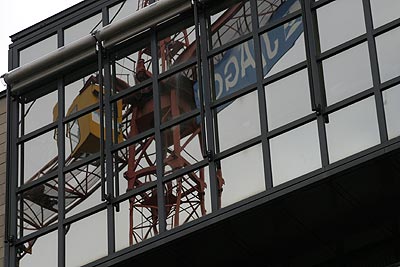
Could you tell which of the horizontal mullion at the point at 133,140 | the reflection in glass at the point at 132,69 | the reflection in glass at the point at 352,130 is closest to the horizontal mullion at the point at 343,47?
the reflection in glass at the point at 352,130

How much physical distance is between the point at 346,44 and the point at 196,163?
359cm

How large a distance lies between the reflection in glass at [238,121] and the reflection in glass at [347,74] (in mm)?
1542

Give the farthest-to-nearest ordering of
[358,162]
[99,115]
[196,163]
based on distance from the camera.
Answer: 1. [99,115]
2. [196,163]
3. [358,162]

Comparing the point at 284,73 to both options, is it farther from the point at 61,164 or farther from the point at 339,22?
the point at 61,164

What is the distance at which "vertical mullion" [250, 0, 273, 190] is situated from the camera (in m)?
28.8

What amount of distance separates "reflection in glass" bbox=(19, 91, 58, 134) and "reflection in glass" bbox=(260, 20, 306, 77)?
200 inches

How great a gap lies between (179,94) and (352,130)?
4167mm

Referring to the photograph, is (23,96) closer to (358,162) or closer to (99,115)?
Answer: (99,115)

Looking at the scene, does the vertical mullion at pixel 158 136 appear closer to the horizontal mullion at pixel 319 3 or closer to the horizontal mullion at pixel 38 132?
the horizontal mullion at pixel 38 132

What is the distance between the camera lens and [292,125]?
28.8m

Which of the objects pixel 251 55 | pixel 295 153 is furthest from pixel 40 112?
pixel 295 153

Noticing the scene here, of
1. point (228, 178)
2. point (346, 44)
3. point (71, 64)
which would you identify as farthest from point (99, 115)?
point (346, 44)

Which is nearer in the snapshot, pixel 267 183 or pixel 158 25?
pixel 267 183

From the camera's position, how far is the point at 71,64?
3253cm
